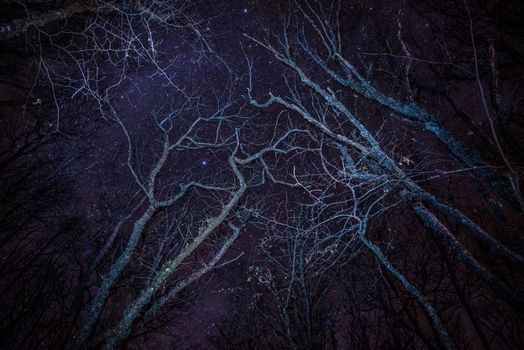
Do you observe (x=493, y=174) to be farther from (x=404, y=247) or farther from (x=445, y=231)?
(x=404, y=247)

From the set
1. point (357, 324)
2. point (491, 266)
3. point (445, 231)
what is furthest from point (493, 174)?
point (357, 324)

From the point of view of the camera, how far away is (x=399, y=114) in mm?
8977

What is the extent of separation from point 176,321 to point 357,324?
355 inches

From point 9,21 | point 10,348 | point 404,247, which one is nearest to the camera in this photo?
point 10,348

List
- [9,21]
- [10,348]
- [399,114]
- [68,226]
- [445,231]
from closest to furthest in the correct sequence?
[10,348], [445,231], [9,21], [399,114], [68,226]

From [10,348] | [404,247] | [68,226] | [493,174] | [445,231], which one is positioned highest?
[68,226]

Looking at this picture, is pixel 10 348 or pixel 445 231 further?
pixel 445 231

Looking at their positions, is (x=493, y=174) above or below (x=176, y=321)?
below

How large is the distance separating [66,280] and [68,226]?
245 cm

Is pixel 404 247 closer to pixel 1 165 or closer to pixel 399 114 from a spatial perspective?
pixel 399 114

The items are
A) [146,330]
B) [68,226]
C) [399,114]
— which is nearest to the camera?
[399,114]

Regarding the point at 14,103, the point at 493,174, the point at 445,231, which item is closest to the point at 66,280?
the point at 14,103

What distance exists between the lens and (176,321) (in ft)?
47.5

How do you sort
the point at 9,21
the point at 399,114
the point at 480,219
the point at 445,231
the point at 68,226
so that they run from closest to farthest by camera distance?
the point at 445,231 < the point at 9,21 < the point at 399,114 < the point at 480,219 < the point at 68,226
